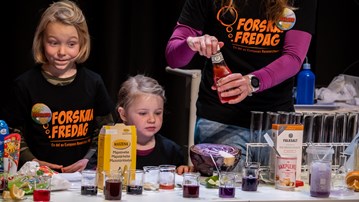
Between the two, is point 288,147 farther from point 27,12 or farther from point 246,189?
point 27,12

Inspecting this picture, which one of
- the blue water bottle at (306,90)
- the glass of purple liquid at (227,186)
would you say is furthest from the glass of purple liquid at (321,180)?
the blue water bottle at (306,90)

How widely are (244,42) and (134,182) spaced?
2.78 ft

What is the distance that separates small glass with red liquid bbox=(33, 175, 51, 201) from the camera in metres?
2.18

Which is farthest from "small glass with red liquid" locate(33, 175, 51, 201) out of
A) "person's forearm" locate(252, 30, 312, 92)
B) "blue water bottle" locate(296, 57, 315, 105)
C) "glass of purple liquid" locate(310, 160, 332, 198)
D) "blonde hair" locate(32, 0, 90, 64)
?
"blue water bottle" locate(296, 57, 315, 105)

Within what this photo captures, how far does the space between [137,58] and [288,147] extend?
6.65 ft

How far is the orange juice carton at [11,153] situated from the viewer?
2.31m

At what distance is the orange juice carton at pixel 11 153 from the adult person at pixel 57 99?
0.83 metres

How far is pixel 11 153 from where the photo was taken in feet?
7.67

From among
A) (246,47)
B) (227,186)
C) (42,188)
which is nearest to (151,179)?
(227,186)

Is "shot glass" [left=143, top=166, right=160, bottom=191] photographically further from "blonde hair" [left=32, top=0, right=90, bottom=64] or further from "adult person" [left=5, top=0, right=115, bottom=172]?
"blonde hair" [left=32, top=0, right=90, bottom=64]

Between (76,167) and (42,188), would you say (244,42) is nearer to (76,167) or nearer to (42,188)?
(76,167)

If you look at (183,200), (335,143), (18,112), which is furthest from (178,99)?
(183,200)

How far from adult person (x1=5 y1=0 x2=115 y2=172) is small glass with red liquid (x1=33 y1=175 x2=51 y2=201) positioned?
3.19ft

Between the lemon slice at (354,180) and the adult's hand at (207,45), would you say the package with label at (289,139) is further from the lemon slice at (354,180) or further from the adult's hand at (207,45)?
the adult's hand at (207,45)
